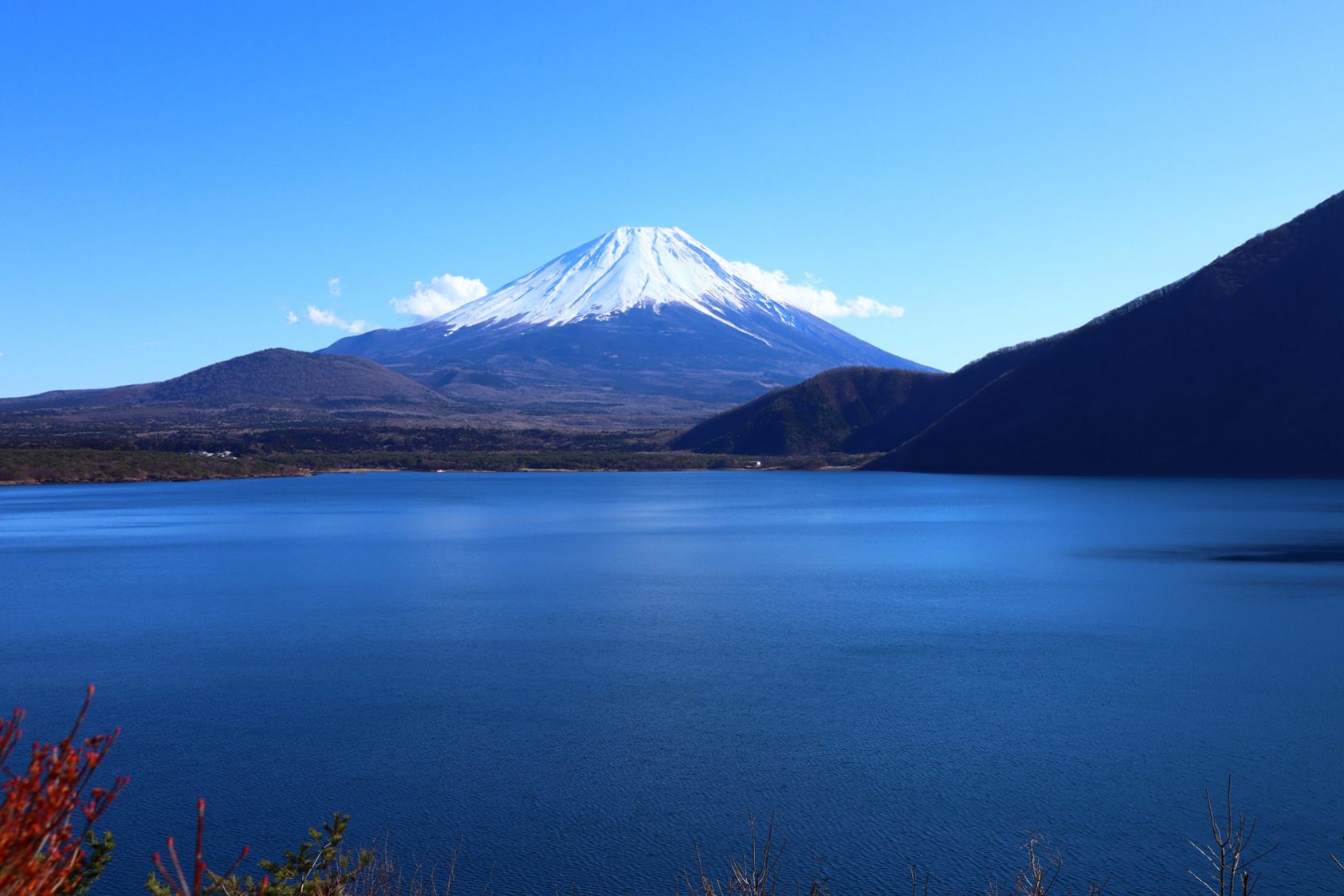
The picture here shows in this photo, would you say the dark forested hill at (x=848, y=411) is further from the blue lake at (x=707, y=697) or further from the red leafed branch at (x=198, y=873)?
the red leafed branch at (x=198, y=873)

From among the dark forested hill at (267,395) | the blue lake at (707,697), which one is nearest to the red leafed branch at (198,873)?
the blue lake at (707,697)

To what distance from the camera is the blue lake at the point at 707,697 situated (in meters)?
8.91

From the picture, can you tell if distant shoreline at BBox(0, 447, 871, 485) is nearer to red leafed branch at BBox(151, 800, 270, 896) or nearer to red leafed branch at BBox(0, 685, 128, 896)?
red leafed branch at BBox(151, 800, 270, 896)

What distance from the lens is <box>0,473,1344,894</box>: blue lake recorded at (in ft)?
29.2

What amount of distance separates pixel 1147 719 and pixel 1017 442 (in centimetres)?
5518

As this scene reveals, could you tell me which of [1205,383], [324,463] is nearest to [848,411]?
[1205,383]

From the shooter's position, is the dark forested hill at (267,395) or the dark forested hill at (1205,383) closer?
the dark forested hill at (1205,383)

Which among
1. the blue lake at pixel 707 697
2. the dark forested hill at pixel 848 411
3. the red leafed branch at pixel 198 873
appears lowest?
the blue lake at pixel 707 697

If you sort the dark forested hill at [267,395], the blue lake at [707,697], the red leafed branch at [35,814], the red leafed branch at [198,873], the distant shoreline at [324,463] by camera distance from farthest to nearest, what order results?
the dark forested hill at [267,395] < the distant shoreline at [324,463] < the blue lake at [707,697] < the red leafed branch at [35,814] < the red leafed branch at [198,873]

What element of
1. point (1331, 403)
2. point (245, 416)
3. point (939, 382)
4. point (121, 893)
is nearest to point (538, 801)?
point (121, 893)

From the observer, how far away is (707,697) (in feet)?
43.4

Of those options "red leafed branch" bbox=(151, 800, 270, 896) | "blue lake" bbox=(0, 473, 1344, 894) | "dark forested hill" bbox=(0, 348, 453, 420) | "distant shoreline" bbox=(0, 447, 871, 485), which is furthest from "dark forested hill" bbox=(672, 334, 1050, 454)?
"red leafed branch" bbox=(151, 800, 270, 896)

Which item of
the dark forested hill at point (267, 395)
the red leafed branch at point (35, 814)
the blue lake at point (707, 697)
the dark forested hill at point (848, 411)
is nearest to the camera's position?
the red leafed branch at point (35, 814)

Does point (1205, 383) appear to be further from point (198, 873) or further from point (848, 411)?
point (198, 873)
